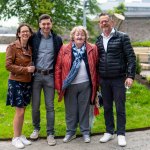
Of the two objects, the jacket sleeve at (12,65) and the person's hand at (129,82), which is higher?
the jacket sleeve at (12,65)

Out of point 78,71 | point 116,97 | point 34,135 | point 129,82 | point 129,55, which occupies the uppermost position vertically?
point 129,55

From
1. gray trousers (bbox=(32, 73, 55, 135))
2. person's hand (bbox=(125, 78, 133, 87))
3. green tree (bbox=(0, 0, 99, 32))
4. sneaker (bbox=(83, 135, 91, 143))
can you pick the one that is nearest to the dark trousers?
person's hand (bbox=(125, 78, 133, 87))

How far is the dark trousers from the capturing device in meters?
6.16

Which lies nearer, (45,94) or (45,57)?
(45,57)

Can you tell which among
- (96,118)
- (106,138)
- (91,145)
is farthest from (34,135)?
(96,118)

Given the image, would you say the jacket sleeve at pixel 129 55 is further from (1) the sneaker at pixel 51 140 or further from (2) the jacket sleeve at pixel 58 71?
(1) the sneaker at pixel 51 140

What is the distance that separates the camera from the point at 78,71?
20.3 feet

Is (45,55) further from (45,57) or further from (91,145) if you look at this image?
(91,145)

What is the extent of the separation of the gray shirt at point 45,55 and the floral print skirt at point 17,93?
36cm

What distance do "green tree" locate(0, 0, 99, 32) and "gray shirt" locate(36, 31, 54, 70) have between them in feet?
21.9

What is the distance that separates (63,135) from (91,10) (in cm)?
1408

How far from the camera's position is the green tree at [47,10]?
13.5 metres

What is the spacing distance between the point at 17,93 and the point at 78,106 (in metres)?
0.97

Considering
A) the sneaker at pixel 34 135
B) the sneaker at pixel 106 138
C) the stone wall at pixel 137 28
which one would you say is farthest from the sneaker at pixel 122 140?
the stone wall at pixel 137 28
